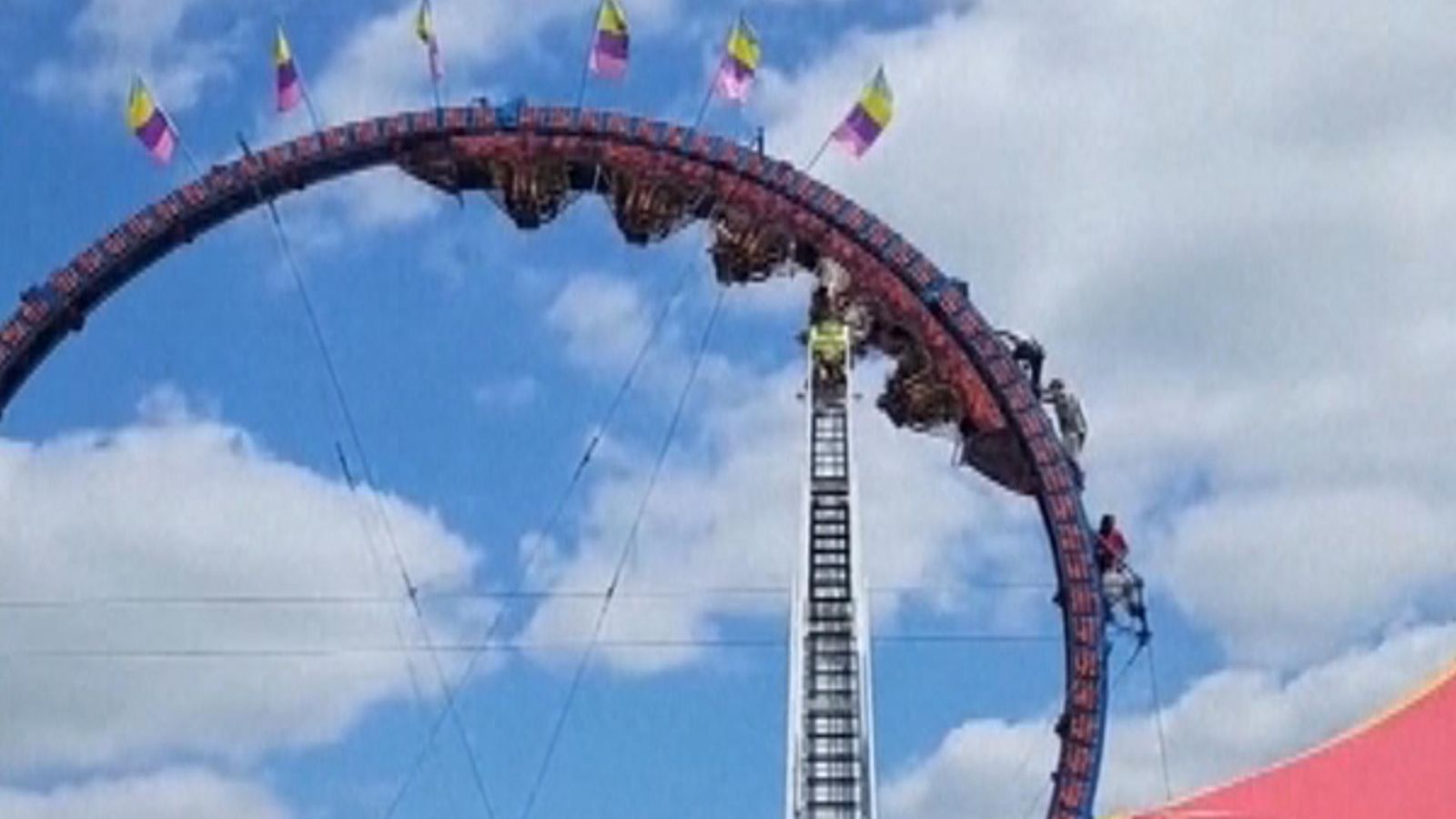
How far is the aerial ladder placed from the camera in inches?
1245

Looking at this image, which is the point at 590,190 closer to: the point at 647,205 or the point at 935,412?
the point at 647,205

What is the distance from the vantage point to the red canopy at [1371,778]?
2097 cm

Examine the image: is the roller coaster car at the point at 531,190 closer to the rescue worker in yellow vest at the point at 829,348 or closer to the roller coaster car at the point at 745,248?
the roller coaster car at the point at 745,248

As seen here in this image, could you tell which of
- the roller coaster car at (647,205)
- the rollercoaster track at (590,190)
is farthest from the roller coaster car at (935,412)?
the roller coaster car at (647,205)

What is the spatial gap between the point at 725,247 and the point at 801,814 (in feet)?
21.9

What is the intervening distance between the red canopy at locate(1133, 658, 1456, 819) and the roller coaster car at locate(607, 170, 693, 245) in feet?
43.2

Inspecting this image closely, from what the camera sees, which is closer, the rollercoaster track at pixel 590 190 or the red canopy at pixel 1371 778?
the red canopy at pixel 1371 778

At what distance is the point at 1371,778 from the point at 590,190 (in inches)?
577

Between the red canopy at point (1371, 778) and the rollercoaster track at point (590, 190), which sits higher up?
the rollercoaster track at point (590, 190)

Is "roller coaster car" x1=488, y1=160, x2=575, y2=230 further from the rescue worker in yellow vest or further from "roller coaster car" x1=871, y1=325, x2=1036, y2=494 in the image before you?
"roller coaster car" x1=871, y1=325, x2=1036, y2=494

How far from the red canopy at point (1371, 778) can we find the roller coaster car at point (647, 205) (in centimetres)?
1317

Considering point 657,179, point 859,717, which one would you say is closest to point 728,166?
point 657,179

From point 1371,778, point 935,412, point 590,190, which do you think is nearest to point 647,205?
point 590,190

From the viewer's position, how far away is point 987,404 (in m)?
32.2
